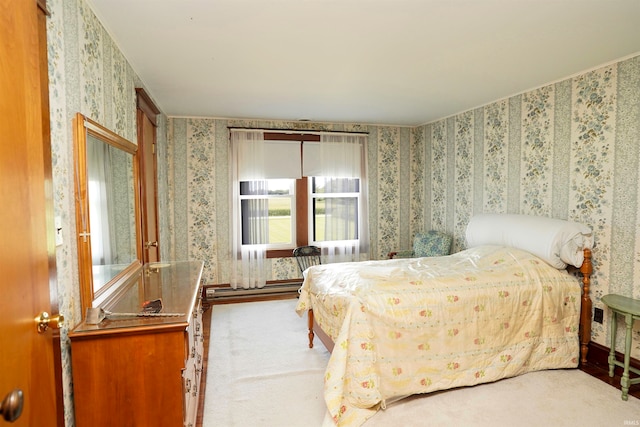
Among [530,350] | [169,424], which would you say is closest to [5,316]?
[169,424]

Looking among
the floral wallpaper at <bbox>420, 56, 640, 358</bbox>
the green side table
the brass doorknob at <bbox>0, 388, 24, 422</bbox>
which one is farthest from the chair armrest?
the brass doorknob at <bbox>0, 388, 24, 422</bbox>

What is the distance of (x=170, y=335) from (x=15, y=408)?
72 cm

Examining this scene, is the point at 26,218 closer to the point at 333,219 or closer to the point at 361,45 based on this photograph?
the point at 361,45

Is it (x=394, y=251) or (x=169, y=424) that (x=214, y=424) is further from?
(x=394, y=251)

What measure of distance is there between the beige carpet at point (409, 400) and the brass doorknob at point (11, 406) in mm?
1584

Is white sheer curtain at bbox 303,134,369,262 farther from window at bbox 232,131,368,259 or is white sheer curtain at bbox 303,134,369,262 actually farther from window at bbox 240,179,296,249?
window at bbox 240,179,296,249

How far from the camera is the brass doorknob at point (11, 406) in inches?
34.4

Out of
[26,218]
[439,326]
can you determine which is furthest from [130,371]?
[439,326]

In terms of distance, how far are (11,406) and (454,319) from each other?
2.45 m

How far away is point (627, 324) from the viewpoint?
2441 millimetres

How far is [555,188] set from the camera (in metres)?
3.29

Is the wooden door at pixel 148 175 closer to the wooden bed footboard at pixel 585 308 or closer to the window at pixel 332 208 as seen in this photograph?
the window at pixel 332 208

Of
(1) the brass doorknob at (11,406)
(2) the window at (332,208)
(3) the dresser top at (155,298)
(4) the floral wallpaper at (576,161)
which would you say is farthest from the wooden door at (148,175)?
(4) the floral wallpaper at (576,161)

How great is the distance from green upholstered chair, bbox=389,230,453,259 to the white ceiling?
5.91 feet
